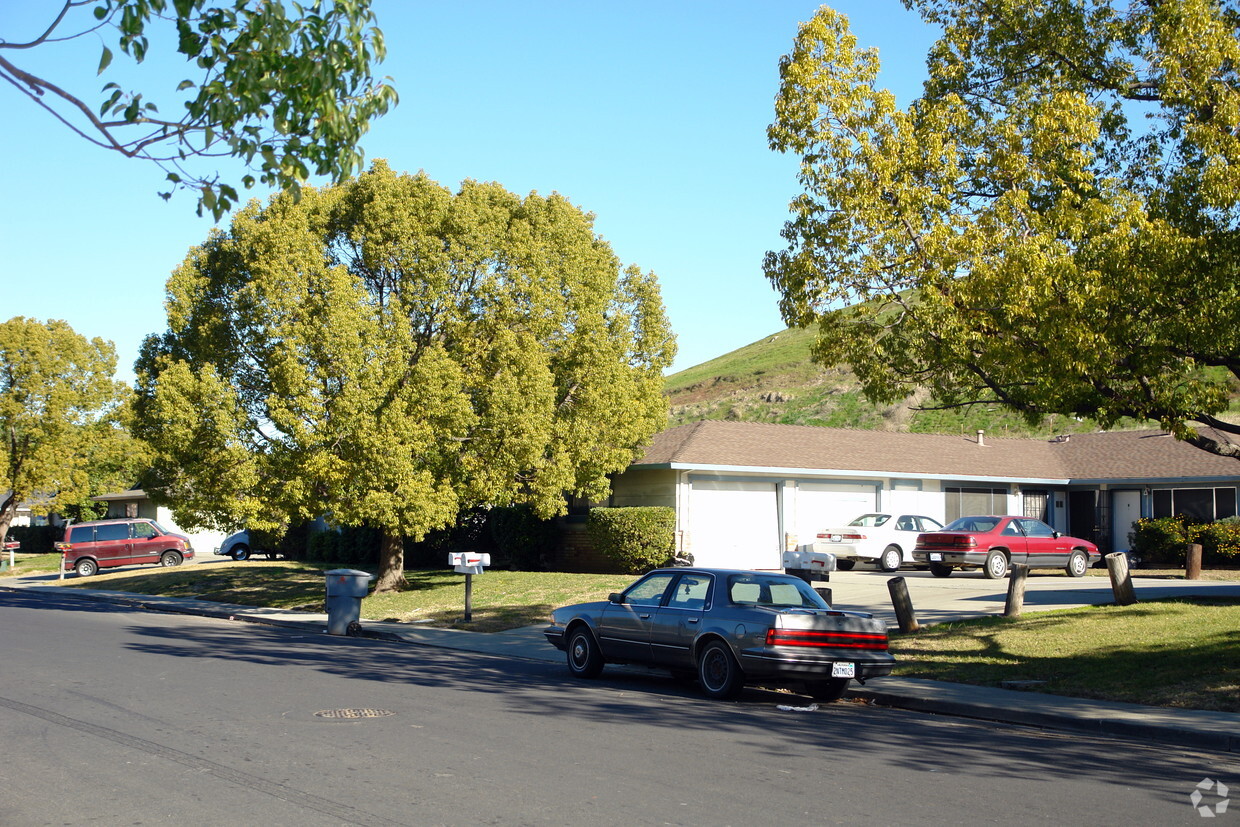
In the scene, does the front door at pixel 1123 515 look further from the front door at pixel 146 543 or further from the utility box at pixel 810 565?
the front door at pixel 146 543

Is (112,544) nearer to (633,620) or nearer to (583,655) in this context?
(583,655)

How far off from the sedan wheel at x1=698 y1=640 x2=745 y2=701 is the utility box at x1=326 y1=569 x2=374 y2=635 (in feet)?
30.5

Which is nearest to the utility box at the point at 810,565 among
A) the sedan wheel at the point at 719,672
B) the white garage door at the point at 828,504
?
the sedan wheel at the point at 719,672

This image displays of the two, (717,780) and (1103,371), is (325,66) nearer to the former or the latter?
(717,780)

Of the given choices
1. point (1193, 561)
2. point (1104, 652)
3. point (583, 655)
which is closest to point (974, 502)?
point (1193, 561)

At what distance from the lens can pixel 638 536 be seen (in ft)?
91.8

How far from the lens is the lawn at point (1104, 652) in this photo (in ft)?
40.1

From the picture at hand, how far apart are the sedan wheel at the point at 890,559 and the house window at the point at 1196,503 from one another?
8082mm

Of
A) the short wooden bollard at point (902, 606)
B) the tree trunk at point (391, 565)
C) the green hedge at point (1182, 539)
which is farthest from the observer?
the green hedge at point (1182, 539)

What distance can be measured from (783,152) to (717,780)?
9.87m

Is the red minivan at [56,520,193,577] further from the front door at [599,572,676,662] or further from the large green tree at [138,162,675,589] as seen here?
the front door at [599,572,676,662]

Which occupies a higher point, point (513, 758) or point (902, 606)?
point (902, 606)

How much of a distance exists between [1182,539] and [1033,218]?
64.5ft

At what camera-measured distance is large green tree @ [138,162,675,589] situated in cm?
2286
